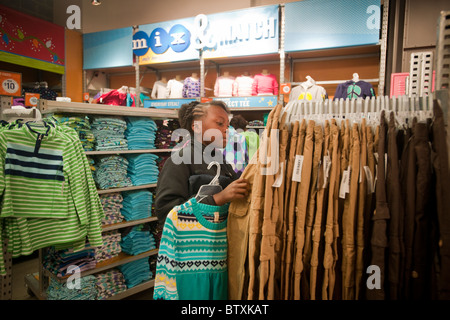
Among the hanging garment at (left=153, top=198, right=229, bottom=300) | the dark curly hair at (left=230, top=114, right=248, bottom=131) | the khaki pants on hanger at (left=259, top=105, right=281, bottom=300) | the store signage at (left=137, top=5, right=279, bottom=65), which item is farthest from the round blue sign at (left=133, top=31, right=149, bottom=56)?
the khaki pants on hanger at (left=259, top=105, right=281, bottom=300)

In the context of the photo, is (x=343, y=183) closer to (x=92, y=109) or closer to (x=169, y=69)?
(x=92, y=109)

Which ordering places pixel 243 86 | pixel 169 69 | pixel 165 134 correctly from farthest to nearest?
pixel 169 69 < pixel 243 86 < pixel 165 134

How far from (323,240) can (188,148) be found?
965mm

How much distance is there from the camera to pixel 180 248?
4.54 ft

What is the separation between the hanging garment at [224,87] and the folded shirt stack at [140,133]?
1799mm

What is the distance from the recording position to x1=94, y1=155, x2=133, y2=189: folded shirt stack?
2865 millimetres

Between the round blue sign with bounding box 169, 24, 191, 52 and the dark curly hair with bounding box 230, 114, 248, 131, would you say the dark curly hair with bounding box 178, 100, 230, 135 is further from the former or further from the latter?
the round blue sign with bounding box 169, 24, 191, 52

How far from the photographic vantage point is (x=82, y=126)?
2.71 metres

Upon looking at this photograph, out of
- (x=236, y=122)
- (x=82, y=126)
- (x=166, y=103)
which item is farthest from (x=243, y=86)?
(x=82, y=126)

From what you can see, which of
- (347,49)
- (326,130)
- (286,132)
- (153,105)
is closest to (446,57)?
(326,130)

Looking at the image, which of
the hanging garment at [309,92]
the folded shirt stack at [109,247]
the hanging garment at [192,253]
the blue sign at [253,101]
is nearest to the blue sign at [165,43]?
the blue sign at [253,101]

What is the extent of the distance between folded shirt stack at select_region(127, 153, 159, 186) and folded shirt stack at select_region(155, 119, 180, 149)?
18cm

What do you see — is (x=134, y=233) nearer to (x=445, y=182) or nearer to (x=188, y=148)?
(x=188, y=148)

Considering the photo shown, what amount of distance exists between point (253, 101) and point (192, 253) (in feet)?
11.0
